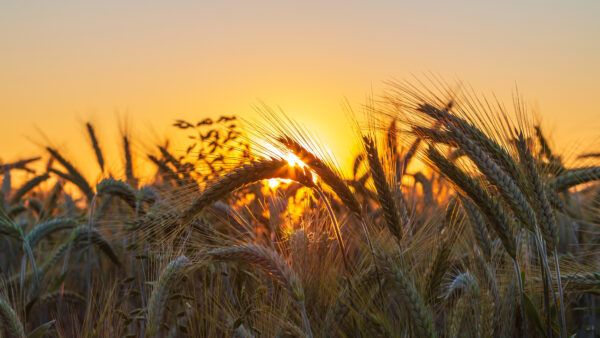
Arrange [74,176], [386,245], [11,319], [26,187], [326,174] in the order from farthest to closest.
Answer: [26,187], [74,176], [386,245], [11,319], [326,174]

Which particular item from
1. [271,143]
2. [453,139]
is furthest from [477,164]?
[271,143]

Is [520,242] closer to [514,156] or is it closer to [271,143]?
[514,156]

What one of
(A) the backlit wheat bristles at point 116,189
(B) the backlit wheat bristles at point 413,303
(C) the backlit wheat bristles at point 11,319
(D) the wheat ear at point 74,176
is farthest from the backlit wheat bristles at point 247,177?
(D) the wheat ear at point 74,176

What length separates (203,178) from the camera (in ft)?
8.71

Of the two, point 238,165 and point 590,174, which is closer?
point 238,165

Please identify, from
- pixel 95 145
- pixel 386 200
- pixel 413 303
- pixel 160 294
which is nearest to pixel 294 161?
pixel 386 200

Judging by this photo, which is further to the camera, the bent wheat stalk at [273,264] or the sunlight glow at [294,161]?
the sunlight glow at [294,161]

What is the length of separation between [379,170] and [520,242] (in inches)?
57.6

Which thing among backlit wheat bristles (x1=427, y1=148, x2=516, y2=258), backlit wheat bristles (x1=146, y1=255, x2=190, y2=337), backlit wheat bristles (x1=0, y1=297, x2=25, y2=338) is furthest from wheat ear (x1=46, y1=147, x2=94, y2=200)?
backlit wheat bristles (x1=427, y1=148, x2=516, y2=258)

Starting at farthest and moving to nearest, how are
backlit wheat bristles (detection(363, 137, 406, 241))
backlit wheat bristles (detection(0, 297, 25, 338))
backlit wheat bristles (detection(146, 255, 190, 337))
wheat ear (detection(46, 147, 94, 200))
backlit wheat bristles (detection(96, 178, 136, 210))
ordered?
wheat ear (detection(46, 147, 94, 200)), backlit wheat bristles (detection(96, 178, 136, 210)), backlit wheat bristles (detection(0, 297, 25, 338)), backlit wheat bristles (detection(146, 255, 190, 337)), backlit wheat bristles (detection(363, 137, 406, 241))

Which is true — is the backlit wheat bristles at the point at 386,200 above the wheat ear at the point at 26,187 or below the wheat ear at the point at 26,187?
below

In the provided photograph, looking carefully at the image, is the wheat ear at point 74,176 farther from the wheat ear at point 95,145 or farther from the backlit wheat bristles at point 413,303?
the backlit wheat bristles at point 413,303

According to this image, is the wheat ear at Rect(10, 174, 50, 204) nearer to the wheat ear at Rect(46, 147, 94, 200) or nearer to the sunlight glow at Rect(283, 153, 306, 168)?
the wheat ear at Rect(46, 147, 94, 200)

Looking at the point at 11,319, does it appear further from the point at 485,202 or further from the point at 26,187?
the point at 26,187
